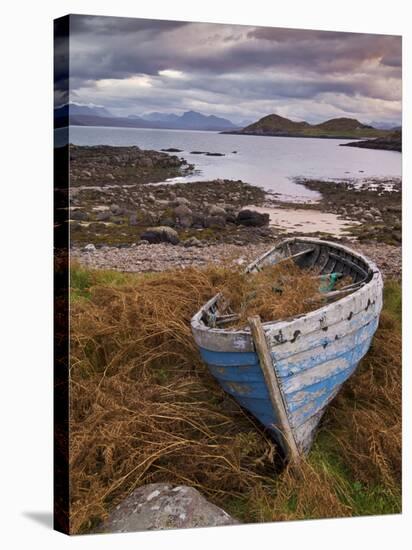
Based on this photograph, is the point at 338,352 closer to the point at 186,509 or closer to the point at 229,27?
the point at 186,509

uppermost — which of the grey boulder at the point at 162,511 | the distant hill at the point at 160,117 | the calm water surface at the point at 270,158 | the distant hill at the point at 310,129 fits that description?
the distant hill at the point at 160,117

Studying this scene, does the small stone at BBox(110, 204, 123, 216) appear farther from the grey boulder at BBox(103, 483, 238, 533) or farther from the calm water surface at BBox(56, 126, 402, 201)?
the grey boulder at BBox(103, 483, 238, 533)

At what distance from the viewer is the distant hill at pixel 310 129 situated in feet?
28.8

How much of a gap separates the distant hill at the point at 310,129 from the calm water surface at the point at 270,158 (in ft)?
0.17

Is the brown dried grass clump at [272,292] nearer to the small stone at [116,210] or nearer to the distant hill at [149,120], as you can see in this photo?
the small stone at [116,210]

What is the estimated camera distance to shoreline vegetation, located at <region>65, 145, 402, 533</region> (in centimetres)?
803

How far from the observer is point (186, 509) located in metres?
7.87

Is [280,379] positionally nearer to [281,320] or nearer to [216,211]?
[281,320]

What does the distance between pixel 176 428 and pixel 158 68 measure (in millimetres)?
2733

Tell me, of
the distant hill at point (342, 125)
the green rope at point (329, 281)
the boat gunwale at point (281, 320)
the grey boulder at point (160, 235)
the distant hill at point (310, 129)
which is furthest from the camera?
the green rope at point (329, 281)

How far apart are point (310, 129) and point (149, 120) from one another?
4.72 feet

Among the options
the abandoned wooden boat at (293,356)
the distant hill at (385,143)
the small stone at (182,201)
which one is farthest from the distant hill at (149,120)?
the abandoned wooden boat at (293,356)

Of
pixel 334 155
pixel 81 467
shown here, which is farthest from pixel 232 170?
pixel 81 467

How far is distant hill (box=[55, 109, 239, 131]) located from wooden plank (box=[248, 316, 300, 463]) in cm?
184
